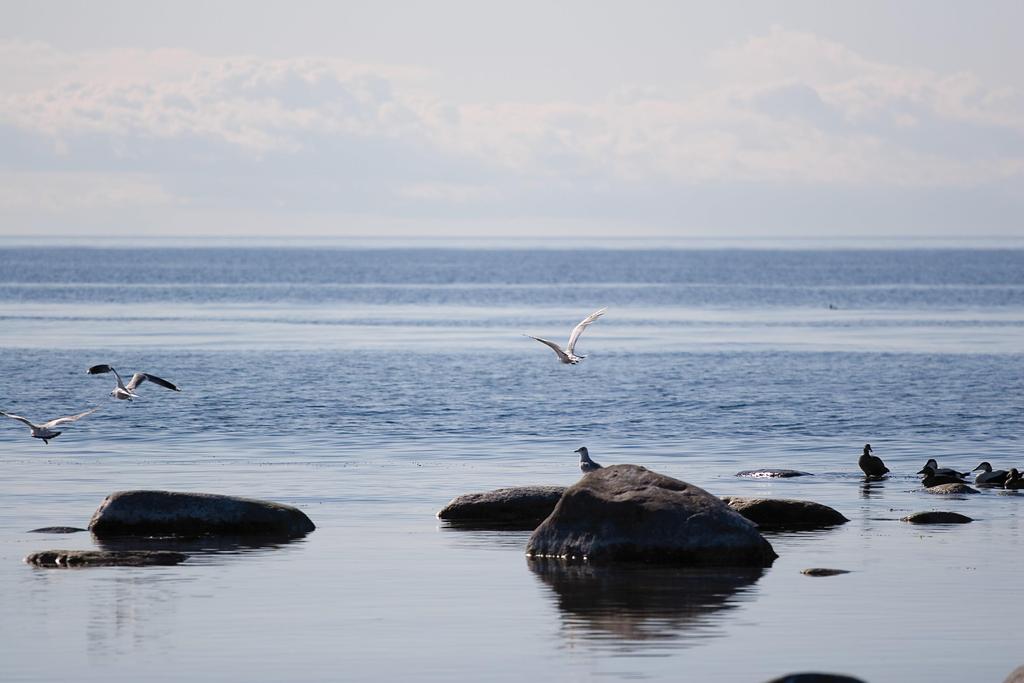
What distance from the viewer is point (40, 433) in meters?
30.8

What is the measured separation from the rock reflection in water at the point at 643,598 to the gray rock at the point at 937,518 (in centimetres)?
526

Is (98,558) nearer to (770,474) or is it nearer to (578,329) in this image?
(578,329)

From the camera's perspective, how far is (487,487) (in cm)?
3002

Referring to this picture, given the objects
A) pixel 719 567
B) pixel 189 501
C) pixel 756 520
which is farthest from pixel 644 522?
pixel 189 501

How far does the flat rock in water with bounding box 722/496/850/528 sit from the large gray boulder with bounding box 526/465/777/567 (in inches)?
113

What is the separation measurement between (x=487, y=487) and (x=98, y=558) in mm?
10008

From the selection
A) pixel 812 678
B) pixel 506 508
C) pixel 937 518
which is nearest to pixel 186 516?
pixel 506 508

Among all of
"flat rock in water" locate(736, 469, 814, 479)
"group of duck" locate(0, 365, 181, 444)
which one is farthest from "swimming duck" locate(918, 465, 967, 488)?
"group of duck" locate(0, 365, 181, 444)

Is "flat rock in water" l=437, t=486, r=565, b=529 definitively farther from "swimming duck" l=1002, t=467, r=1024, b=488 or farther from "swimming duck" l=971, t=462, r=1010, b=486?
"swimming duck" l=1002, t=467, r=1024, b=488

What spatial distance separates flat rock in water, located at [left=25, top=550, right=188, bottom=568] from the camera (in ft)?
69.4

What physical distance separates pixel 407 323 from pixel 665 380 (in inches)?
1761

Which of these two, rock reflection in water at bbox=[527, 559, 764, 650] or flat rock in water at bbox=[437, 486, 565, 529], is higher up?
flat rock in water at bbox=[437, 486, 565, 529]

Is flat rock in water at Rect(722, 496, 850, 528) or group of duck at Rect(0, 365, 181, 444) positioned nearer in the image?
flat rock in water at Rect(722, 496, 850, 528)

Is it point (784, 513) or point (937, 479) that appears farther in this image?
point (937, 479)
